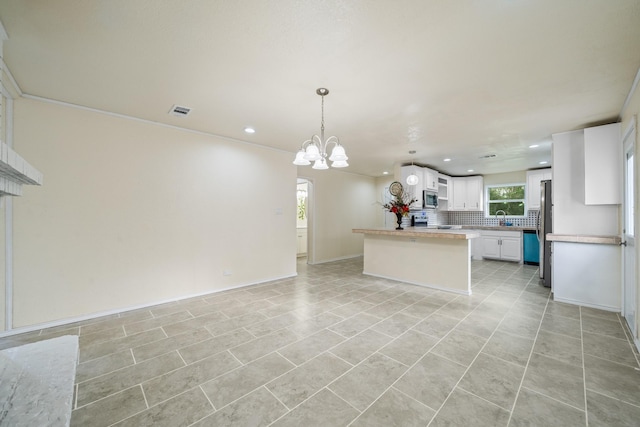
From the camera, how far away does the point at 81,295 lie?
3.04 metres

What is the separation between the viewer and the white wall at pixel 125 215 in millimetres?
2814

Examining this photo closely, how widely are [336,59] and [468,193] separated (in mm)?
6952

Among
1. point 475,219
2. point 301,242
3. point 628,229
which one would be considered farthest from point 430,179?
point 301,242

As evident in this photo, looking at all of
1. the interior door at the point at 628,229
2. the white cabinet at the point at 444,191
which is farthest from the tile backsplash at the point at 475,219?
the interior door at the point at 628,229

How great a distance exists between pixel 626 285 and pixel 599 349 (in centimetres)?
131

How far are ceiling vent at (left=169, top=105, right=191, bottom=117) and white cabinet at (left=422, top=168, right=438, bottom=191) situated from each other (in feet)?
17.0

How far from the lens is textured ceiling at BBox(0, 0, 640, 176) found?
1.64 metres

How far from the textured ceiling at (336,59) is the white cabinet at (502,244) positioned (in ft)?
11.7

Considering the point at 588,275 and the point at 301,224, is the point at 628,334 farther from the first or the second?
the point at 301,224

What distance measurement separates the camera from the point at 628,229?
116 inches

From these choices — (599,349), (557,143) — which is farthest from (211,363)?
(557,143)

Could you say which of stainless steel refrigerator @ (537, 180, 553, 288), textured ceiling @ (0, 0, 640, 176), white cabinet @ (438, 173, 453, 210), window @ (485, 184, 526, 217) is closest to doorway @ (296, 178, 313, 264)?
white cabinet @ (438, 173, 453, 210)

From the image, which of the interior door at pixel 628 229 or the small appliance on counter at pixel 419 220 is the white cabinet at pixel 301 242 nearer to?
the small appliance on counter at pixel 419 220

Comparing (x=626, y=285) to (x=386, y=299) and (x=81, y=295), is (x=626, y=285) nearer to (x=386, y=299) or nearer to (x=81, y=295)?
(x=386, y=299)
